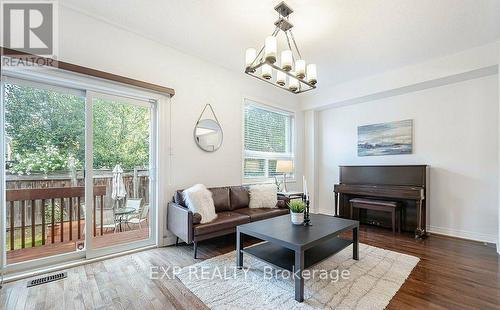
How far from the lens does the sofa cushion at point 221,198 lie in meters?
3.58

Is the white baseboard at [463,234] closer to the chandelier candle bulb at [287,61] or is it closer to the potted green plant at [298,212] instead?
the potted green plant at [298,212]

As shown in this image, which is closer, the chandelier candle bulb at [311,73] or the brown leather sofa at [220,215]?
the chandelier candle bulb at [311,73]

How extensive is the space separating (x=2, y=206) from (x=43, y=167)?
19.6 inches

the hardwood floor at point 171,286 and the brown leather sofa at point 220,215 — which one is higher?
the brown leather sofa at point 220,215

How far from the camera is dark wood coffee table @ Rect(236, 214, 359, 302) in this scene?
1.98 metres

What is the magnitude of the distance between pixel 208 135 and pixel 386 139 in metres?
3.36

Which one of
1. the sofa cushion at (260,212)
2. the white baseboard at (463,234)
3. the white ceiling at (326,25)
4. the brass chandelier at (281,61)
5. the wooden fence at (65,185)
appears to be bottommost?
the white baseboard at (463,234)

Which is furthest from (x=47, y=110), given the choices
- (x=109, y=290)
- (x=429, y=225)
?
(x=429, y=225)

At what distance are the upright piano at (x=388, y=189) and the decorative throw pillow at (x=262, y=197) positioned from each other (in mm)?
1443

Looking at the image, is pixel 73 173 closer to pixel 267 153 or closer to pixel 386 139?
pixel 267 153

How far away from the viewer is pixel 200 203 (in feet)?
9.92

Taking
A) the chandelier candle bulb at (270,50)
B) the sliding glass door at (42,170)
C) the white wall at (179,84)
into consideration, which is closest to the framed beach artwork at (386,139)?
the white wall at (179,84)

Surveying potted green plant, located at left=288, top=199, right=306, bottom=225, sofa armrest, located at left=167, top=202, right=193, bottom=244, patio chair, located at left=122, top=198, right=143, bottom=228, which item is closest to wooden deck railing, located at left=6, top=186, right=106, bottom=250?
patio chair, located at left=122, top=198, right=143, bottom=228

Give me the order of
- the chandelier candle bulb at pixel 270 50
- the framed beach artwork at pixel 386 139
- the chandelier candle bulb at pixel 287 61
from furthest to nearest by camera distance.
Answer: the framed beach artwork at pixel 386 139 → the chandelier candle bulb at pixel 287 61 → the chandelier candle bulb at pixel 270 50
